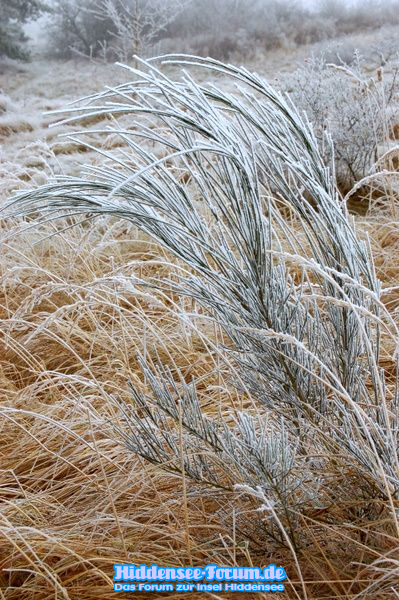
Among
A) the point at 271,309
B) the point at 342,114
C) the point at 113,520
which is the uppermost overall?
the point at 342,114

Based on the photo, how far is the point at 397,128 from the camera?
3613mm

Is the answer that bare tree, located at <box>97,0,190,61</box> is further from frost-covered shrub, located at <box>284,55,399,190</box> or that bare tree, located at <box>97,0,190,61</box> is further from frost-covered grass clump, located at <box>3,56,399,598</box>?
frost-covered grass clump, located at <box>3,56,399,598</box>

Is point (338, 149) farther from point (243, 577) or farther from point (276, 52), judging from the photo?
point (243, 577)

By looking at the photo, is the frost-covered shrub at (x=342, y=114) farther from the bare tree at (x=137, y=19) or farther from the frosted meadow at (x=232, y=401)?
the frosted meadow at (x=232, y=401)

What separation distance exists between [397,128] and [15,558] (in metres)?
3.42

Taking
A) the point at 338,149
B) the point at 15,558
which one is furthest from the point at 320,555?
the point at 338,149

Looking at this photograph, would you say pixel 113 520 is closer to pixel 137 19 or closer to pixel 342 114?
pixel 342 114

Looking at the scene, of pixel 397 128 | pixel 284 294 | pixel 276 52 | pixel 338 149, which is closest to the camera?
pixel 284 294

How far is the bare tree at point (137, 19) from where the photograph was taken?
14.0 feet

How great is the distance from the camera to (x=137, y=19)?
13.8 ft

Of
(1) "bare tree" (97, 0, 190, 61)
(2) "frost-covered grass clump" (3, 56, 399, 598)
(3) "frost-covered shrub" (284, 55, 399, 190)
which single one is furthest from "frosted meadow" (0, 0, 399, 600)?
(1) "bare tree" (97, 0, 190, 61)

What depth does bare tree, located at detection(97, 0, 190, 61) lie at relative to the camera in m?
4.27

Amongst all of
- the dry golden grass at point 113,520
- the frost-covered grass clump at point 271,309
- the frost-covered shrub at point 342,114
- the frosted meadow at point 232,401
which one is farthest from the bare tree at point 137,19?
the frost-covered grass clump at point 271,309

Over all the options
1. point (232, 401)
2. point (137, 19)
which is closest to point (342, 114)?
point (137, 19)
